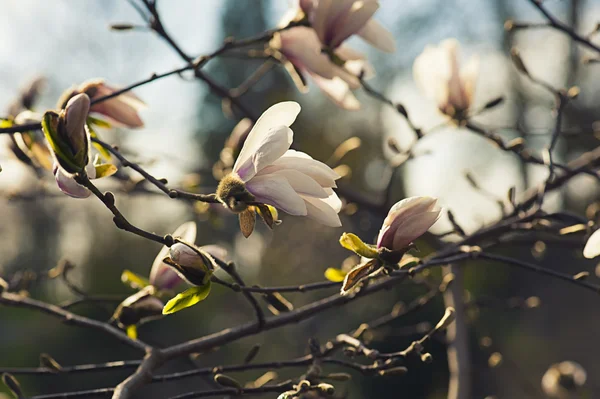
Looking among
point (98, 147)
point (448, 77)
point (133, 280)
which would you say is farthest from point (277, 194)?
point (448, 77)

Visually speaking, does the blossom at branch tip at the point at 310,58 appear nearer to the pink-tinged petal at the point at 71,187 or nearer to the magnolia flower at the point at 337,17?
the magnolia flower at the point at 337,17

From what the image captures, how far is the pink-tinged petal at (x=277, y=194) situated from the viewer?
568 millimetres

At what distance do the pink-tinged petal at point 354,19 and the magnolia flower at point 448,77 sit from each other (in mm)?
273

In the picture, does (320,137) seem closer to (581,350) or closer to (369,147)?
(369,147)

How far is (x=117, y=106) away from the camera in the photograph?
811 millimetres

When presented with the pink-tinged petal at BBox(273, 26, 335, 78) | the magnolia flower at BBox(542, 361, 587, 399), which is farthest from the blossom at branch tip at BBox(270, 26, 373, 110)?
the magnolia flower at BBox(542, 361, 587, 399)

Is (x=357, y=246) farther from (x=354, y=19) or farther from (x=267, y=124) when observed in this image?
(x=354, y=19)

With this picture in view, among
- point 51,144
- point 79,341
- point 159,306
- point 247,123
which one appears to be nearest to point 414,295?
point 79,341

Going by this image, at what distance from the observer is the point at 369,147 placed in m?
8.83

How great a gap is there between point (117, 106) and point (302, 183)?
1.10ft

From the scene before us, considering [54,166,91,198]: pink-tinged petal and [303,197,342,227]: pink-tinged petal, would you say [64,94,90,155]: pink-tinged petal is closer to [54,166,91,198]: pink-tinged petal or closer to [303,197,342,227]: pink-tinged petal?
[54,166,91,198]: pink-tinged petal

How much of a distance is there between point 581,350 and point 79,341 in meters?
4.69

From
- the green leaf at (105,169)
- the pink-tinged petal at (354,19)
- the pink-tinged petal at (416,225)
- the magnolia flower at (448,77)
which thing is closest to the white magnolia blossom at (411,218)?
the pink-tinged petal at (416,225)

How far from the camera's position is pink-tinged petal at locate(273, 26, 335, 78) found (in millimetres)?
933
